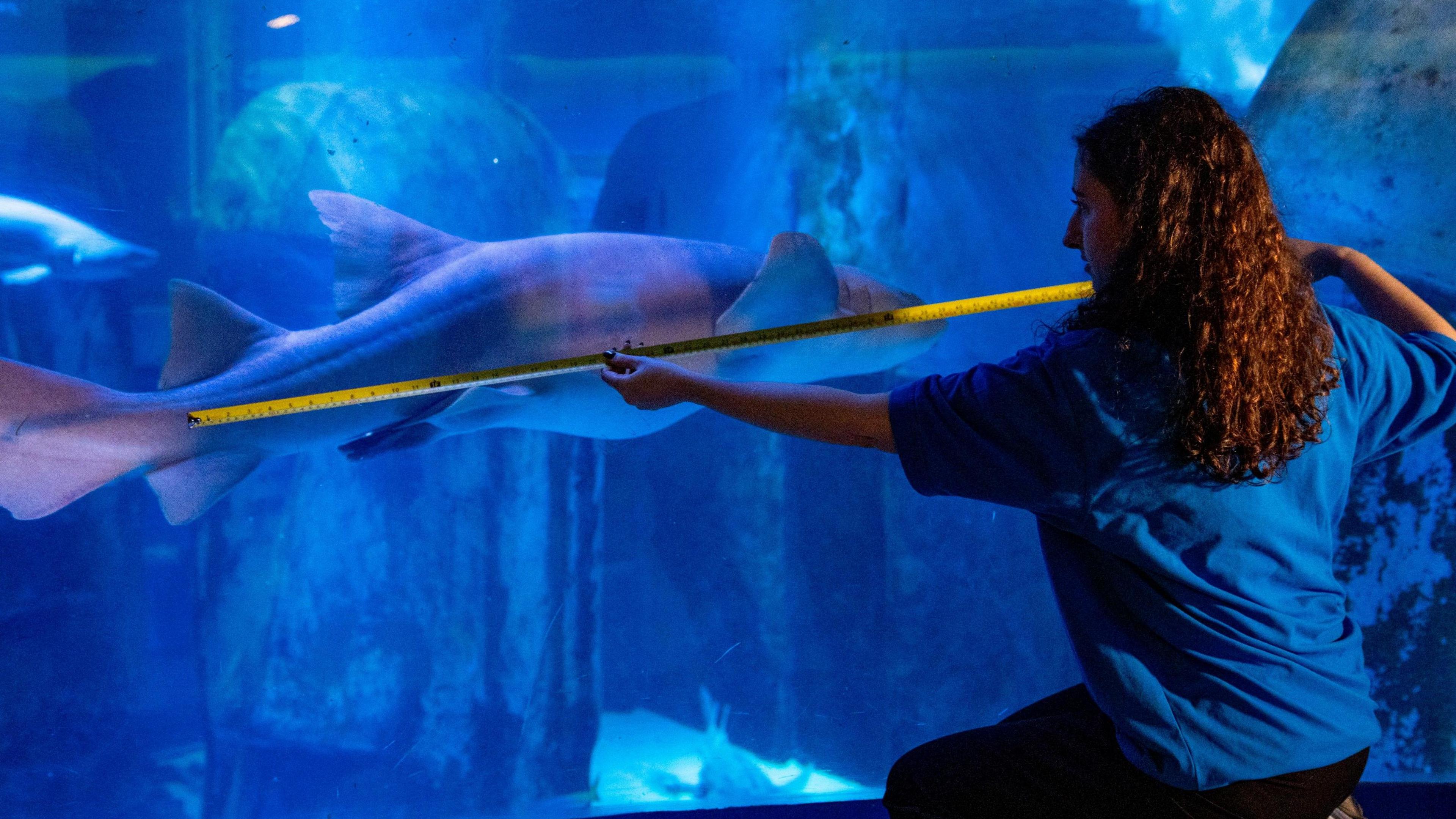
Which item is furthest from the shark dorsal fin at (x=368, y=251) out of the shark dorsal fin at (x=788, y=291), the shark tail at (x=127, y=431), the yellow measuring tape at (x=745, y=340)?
the shark dorsal fin at (x=788, y=291)

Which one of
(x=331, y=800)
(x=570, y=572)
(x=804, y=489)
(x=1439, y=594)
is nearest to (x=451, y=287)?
(x=570, y=572)

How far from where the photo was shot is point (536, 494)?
291 centimetres

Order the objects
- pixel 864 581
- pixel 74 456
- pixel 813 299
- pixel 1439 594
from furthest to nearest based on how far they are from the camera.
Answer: pixel 864 581 < pixel 1439 594 < pixel 813 299 < pixel 74 456

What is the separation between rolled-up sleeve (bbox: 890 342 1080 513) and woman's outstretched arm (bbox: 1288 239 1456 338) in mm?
724

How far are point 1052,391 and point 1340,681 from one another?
61 centimetres

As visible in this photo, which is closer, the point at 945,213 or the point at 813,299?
the point at 813,299

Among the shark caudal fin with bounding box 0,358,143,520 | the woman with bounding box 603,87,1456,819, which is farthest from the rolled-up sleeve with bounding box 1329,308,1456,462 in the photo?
the shark caudal fin with bounding box 0,358,143,520

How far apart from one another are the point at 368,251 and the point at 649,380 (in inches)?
51.9

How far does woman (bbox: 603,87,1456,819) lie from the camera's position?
112 centimetres

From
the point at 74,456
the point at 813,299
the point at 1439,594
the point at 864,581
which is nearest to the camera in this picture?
the point at 74,456

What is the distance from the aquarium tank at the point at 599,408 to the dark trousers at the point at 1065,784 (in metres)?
1.39

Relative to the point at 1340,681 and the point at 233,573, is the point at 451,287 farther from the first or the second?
the point at 1340,681

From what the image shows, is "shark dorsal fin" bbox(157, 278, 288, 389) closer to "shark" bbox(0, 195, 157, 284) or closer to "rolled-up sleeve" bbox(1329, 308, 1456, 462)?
"shark" bbox(0, 195, 157, 284)

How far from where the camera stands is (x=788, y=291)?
92.6 inches
